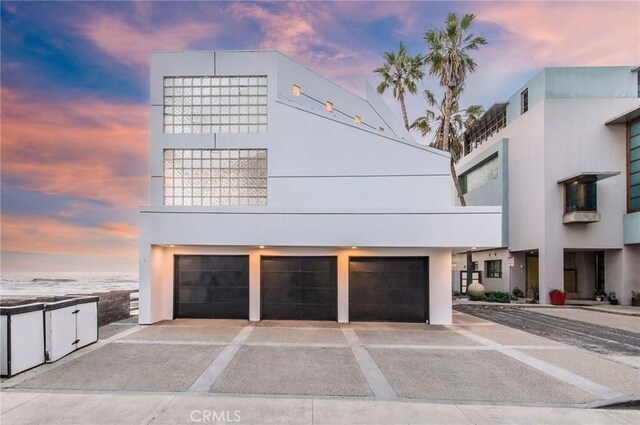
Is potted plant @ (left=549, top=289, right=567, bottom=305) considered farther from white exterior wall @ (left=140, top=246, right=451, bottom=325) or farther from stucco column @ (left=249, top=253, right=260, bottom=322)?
stucco column @ (left=249, top=253, right=260, bottom=322)

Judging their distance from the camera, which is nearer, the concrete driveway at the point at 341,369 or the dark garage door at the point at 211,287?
the concrete driveway at the point at 341,369

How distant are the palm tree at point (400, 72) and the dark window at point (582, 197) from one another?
1191 cm

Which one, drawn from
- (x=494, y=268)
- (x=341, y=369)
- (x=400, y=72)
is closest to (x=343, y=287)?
(x=341, y=369)

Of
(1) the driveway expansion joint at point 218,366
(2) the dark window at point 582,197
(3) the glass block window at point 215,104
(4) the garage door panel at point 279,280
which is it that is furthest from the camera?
(2) the dark window at point 582,197

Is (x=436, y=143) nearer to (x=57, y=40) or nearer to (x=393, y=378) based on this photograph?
(x=393, y=378)

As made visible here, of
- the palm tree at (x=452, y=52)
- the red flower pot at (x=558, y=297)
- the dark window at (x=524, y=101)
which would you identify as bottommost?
the red flower pot at (x=558, y=297)

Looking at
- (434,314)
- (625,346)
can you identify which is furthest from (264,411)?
(625,346)

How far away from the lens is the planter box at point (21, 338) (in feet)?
22.6

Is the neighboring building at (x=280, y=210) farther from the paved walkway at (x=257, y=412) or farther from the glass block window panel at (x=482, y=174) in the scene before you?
the glass block window panel at (x=482, y=174)

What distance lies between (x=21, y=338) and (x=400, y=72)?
25560mm

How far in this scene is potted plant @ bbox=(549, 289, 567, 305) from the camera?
20234 mm

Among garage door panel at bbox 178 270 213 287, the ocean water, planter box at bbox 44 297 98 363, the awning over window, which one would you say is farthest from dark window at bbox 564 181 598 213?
the ocean water

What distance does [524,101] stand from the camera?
2431 cm

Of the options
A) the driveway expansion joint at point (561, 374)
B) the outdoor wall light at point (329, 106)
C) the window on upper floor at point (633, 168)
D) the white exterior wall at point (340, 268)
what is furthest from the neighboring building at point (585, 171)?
the driveway expansion joint at point (561, 374)
